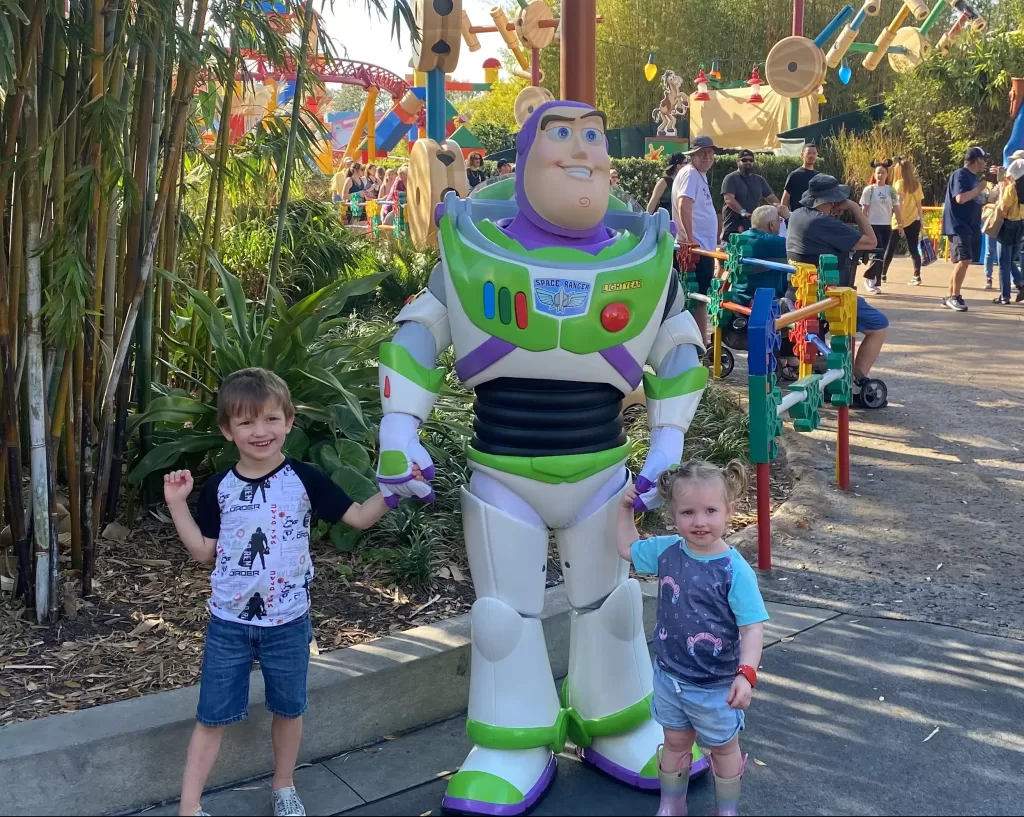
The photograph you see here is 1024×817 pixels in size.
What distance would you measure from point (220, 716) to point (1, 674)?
88cm

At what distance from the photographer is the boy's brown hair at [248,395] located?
8.20 feet

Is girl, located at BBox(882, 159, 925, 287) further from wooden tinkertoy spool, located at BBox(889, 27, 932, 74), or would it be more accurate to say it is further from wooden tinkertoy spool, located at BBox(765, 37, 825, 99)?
wooden tinkertoy spool, located at BBox(889, 27, 932, 74)

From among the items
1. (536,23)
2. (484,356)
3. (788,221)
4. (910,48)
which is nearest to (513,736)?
(484,356)

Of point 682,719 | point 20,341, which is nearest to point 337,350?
point 20,341

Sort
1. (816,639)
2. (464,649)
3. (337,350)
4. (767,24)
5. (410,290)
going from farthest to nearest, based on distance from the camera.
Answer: (767,24) → (410,290) → (337,350) → (816,639) → (464,649)

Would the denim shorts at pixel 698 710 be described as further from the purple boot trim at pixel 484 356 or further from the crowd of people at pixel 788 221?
the crowd of people at pixel 788 221

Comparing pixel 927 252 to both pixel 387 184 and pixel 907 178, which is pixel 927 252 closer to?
pixel 907 178

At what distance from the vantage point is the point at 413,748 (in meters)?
3.03

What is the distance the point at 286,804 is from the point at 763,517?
228cm

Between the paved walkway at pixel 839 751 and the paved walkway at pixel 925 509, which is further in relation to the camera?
the paved walkway at pixel 925 509

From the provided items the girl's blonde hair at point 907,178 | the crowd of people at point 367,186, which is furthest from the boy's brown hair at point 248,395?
the crowd of people at point 367,186

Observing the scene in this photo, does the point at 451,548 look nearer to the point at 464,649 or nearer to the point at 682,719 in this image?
the point at 464,649

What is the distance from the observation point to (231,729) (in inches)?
111

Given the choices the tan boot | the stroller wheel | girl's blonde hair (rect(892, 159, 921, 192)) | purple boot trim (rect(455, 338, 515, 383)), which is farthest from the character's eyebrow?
girl's blonde hair (rect(892, 159, 921, 192))
